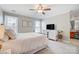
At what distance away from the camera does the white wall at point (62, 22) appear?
208 centimetres

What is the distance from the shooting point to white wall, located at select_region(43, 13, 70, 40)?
208 centimetres

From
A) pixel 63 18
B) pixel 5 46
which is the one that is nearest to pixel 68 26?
pixel 63 18

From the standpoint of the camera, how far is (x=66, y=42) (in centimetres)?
231

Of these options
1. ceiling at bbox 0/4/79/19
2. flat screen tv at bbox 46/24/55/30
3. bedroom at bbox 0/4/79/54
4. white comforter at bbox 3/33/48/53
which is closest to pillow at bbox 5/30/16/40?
bedroom at bbox 0/4/79/54

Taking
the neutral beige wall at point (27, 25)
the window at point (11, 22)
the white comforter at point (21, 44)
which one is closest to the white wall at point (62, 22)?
the neutral beige wall at point (27, 25)

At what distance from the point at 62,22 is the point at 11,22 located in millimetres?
1203

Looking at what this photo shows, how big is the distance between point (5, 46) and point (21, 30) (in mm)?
492

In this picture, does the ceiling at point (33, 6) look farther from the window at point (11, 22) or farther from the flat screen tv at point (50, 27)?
the flat screen tv at point (50, 27)

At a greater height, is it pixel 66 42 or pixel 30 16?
pixel 30 16

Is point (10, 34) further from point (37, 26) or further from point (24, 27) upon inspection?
point (37, 26)

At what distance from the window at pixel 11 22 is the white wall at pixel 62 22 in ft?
2.20

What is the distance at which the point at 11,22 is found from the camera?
1.75 metres
